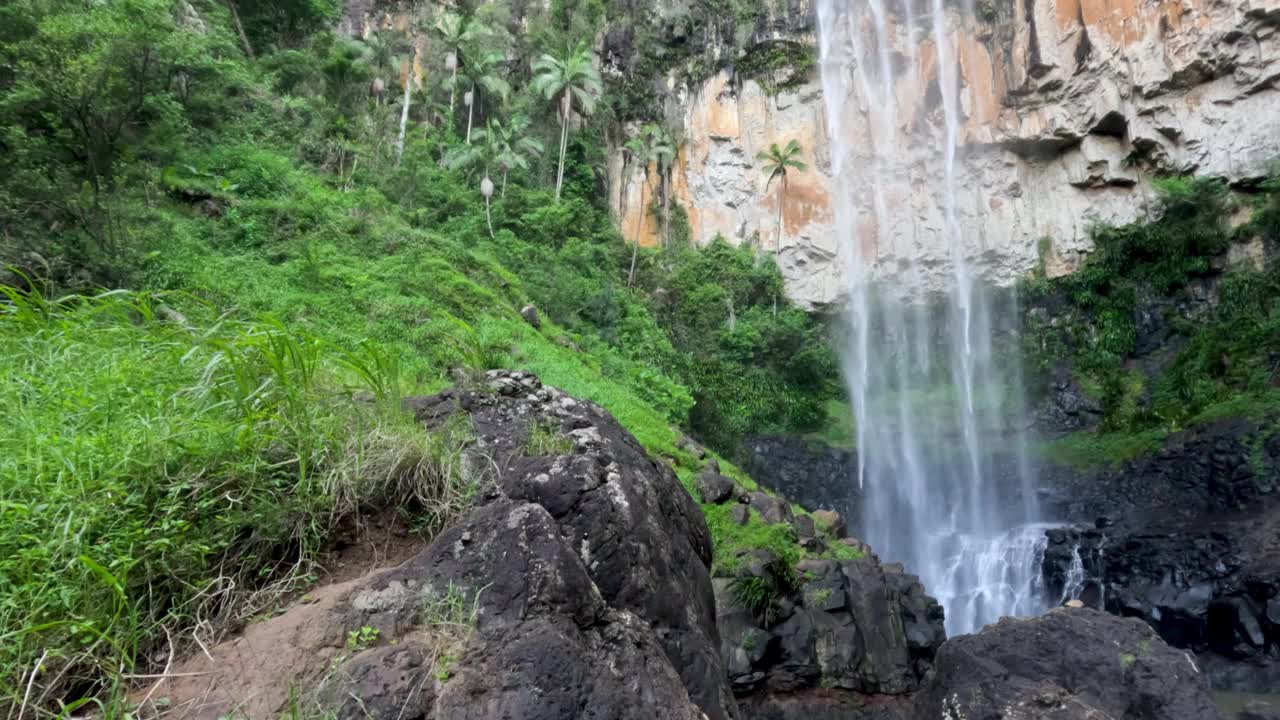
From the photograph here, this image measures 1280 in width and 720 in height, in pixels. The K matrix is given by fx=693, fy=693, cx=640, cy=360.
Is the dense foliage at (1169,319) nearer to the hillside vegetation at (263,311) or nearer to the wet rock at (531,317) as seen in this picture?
the hillside vegetation at (263,311)

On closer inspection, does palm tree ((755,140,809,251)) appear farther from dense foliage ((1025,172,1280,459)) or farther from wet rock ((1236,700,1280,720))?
wet rock ((1236,700,1280,720))

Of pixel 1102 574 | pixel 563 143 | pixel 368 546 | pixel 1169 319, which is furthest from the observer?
pixel 563 143

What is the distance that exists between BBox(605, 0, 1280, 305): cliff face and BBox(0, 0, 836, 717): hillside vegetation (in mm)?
3281

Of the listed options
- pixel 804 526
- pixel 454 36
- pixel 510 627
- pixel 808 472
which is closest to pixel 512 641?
pixel 510 627

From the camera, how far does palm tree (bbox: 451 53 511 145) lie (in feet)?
98.5

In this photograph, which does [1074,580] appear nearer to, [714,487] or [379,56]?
[714,487]

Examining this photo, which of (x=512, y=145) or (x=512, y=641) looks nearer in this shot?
(x=512, y=641)

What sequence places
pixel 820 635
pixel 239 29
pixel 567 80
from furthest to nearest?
1. pixel 567 80
2. pixel 239 29
3. pixel 820 635

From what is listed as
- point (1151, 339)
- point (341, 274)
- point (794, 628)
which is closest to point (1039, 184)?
point (1151, 339)

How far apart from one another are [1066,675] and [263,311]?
18.2 feet

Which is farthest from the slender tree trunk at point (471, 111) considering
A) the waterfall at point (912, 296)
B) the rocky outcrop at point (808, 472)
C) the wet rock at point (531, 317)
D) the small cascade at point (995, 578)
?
the small cascade at point (995, 578)

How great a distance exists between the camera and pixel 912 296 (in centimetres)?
2950

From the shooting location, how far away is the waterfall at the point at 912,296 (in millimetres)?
24172

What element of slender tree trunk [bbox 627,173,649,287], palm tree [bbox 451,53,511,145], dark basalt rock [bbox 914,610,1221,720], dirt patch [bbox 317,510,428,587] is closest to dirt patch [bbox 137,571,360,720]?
dirt patch [bbox 317,510,428,587]
